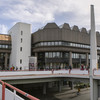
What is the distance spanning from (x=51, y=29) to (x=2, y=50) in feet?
65.8

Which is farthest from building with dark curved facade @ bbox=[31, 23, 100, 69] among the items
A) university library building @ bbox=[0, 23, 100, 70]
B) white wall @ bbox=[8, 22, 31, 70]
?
white wall @ bbox=[8, 22, 31, 70]

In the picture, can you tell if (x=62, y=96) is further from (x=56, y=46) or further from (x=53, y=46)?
(x=53, y=46)

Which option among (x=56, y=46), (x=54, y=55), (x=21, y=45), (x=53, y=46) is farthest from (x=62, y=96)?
(x=21, y=45)

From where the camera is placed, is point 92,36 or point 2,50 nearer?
point 92,36

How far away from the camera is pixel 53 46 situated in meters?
47.1

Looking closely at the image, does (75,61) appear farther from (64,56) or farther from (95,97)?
(95,97)

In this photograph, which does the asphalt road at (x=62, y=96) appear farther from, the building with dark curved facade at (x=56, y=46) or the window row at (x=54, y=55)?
the window row at (x=54, y=55)

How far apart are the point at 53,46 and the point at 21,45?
12.1 meters

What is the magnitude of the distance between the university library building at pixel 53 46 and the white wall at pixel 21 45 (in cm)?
53

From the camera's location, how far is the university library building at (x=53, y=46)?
156 feet

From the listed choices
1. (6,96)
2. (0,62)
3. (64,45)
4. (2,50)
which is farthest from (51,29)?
(6,96)

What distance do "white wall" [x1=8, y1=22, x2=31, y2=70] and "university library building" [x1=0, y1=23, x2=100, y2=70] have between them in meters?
0.53

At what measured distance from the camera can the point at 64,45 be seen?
47.4 m

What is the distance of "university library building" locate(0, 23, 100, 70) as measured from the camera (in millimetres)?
47469
